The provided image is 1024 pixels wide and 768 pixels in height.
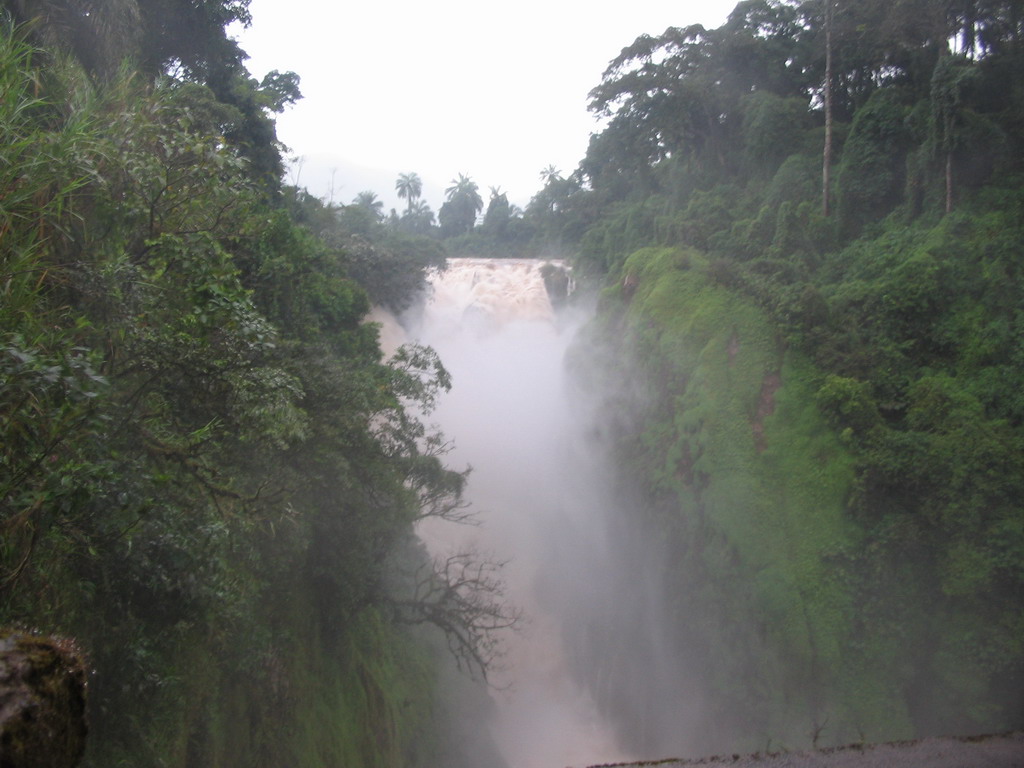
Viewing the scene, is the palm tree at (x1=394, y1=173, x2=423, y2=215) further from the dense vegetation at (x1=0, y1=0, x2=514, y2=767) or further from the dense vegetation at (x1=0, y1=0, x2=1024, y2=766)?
the dense vegetation at (x1=0, y1=0, x2=514, y2=767)

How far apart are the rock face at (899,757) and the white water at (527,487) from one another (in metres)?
13.5

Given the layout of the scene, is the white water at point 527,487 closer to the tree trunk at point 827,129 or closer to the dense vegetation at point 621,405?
the dense vegetation at point 621,405

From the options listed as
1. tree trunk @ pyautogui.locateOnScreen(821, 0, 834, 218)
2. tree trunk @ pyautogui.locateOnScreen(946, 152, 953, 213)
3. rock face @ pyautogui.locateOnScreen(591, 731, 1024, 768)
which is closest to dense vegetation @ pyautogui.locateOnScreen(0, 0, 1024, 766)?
tree trunk @ pyautogui.locateOnScreen(821, 0, 834, 218)

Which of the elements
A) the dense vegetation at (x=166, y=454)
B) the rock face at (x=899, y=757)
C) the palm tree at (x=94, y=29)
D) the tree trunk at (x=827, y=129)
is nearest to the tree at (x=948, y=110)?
the tree trunk at (x=827, y=129)

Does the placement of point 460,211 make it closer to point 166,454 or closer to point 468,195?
point 468,195

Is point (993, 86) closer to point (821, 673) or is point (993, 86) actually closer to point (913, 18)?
point (913, 18)

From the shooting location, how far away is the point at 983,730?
10.5 metres

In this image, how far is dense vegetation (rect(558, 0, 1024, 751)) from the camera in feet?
37.2

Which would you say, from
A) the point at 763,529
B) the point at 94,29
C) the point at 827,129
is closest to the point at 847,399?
the point at 763,529

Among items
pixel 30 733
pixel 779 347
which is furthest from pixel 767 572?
pixel 30 733

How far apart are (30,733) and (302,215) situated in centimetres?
2321

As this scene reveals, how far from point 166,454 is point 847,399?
1153 cm

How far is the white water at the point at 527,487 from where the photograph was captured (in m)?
16.6

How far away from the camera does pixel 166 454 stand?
5.27 meters
